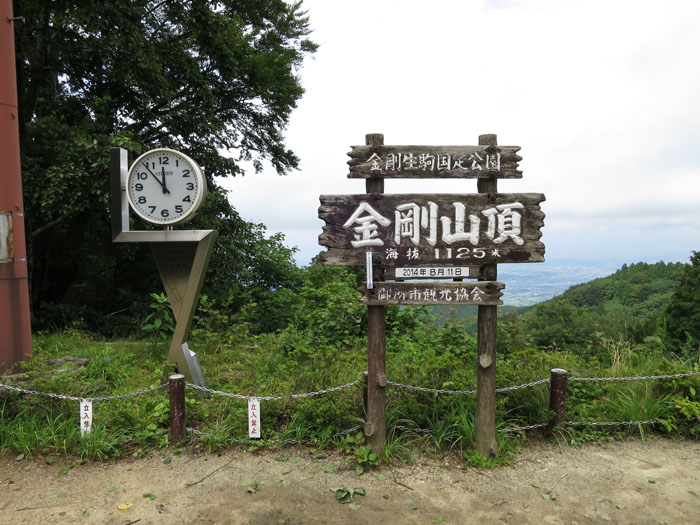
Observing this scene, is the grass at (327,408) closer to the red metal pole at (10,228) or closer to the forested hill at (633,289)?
the red metal pole at (10,228)

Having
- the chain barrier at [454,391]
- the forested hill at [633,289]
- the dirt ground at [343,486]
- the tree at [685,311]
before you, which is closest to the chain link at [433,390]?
the chain barrier at [454,391]

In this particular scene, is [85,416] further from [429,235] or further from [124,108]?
[124,108]

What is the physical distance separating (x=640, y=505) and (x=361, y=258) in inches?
124

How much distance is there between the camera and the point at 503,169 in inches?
168

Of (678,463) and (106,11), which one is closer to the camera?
(678,463)

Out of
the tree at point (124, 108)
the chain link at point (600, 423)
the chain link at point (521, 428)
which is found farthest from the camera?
the tree at point (124, 108)

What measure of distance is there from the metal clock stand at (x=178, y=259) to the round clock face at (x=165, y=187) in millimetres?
186

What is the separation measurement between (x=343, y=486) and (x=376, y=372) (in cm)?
104

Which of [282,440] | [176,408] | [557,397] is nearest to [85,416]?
[176,408]

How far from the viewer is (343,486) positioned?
3.82 metres

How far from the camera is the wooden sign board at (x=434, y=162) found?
420cm

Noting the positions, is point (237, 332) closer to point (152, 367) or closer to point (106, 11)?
point (152, 367)

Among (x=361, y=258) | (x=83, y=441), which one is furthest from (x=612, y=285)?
(x=83, y=441)

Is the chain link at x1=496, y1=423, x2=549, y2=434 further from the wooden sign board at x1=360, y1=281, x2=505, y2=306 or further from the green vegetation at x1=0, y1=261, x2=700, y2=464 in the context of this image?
the wooden sign board at x1=360, y1=281, x2=505, y2=306
